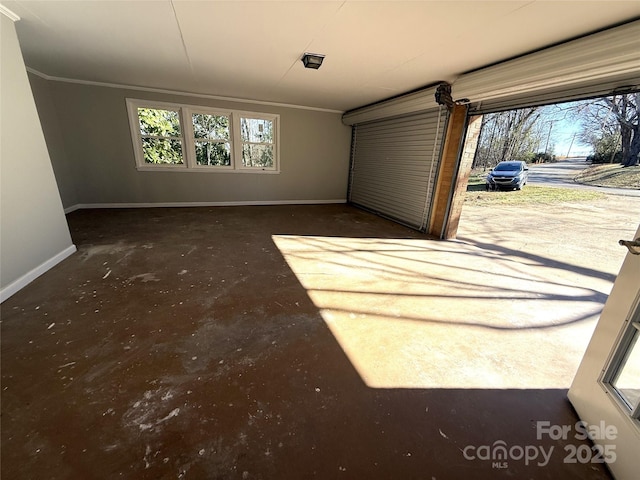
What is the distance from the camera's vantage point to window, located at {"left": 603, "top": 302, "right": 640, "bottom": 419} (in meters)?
1.21

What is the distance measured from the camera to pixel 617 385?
4.27 feet

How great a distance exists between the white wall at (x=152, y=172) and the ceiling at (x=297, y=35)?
2.69ft

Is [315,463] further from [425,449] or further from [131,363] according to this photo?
[131,363]

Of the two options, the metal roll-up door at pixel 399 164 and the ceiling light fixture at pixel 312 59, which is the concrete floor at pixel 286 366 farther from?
the ceiling light fixture at pixel 312 59

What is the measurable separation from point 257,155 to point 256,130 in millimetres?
596

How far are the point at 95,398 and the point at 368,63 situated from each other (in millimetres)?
4219

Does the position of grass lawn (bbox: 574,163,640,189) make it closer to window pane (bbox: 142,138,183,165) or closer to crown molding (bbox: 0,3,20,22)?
window pane (bbox: 142,138,183,165)

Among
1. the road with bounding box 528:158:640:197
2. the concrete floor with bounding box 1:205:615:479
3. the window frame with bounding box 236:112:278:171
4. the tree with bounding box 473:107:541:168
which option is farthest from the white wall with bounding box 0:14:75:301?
the tree with bounding box 473:107:541:168

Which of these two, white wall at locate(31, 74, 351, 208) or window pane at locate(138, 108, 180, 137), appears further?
window pane at locate(138, 108, 180, 137)

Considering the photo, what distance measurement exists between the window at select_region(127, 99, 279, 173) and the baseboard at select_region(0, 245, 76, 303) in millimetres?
3256

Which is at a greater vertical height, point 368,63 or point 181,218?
point 368,63

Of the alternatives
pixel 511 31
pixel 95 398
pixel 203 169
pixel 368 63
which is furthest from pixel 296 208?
pixel 95 398

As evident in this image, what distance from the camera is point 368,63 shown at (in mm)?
3438

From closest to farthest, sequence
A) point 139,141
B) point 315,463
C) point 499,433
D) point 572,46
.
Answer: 1. point 315,463
2. point 499,433
3. point 572,46
4. point 139,141
